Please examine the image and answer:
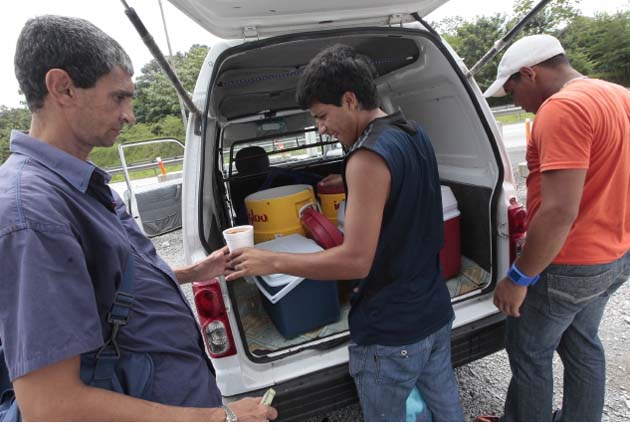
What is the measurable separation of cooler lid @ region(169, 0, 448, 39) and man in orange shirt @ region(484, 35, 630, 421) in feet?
2.03

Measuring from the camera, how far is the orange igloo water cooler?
2.22 m

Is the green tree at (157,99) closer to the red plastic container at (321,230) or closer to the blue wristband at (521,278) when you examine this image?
the red plastic container at (321,230)

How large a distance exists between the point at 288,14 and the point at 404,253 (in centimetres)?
125

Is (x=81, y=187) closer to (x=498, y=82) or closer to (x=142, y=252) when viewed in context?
(x=142, y=252)

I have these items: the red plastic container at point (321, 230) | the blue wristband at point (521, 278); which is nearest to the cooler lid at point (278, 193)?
the red plastic container at point (321, 230)

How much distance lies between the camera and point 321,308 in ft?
6.47

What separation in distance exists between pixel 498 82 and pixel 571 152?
1.74ft

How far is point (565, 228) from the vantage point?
1310mm

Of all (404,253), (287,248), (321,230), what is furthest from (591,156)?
(287,248)

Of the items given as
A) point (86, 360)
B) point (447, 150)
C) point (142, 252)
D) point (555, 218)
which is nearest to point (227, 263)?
point (142, 252)

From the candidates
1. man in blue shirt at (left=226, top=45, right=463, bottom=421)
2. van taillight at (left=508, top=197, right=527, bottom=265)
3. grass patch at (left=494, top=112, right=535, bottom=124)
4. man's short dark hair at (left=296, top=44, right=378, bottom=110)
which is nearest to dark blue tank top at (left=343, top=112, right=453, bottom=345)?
man in blue shirt at (left=226, top=45, right=463, bottom=421)

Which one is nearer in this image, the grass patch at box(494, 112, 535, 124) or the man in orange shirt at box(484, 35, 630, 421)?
the man in orange shirt at box(484, 35, 630, 421)

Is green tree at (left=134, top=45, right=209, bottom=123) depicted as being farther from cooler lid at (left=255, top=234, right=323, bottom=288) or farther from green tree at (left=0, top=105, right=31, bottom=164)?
cooler lid at (left=255, top=234, right=323, bottom=288)

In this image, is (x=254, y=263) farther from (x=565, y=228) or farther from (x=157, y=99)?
(x=157, y=99)
